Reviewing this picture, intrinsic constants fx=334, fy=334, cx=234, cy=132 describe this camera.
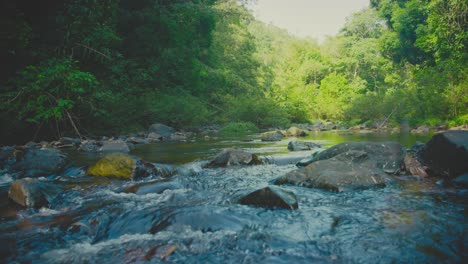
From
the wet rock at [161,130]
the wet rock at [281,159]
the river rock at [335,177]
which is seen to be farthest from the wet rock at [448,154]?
the wet rock at [161,130]

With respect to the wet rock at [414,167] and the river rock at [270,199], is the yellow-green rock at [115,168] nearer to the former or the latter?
the river rock at [270,199]

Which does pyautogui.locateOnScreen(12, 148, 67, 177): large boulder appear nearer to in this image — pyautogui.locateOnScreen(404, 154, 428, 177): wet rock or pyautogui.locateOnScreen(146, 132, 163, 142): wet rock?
pyautogui.locateOnScreen(146, 132, 163, 142): wet rock

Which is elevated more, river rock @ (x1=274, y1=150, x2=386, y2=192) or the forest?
the forest

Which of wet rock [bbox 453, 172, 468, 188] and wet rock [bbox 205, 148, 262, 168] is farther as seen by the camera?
wet rock [bbox 205, 148, 262, 168]

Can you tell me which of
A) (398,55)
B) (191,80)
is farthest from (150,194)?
(398,55)

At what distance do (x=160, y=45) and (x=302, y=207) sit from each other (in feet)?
52.9

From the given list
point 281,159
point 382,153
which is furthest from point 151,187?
point 382,153

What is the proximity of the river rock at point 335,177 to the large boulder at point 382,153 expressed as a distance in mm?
743

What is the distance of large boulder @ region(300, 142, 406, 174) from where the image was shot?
573 centimetres

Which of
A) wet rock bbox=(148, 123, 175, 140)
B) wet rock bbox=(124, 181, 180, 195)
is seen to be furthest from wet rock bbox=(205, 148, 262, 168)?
wet rock bbox=(148, 123, 175, 140)

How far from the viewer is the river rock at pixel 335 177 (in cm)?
468

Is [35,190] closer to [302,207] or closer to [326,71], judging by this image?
[302,207]

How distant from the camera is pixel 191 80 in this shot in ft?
69.5

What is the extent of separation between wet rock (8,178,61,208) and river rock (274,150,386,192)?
317 cm
